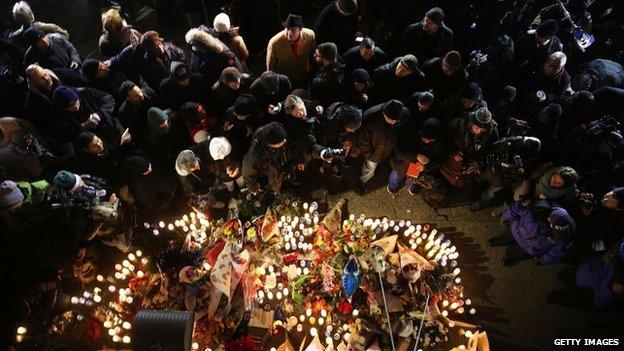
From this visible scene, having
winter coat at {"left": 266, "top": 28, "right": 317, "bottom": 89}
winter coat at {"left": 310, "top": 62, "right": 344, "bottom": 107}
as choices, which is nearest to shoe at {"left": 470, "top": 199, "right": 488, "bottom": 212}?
winter coat at {"left": 310, "top": 62, "right": 344, "bottom": 107}

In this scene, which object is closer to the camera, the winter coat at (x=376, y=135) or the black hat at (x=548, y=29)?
the winter coat at (x=376, y=135)

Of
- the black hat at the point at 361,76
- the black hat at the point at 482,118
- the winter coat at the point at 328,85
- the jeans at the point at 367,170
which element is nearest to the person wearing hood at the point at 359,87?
the black hat at the point at 361,76

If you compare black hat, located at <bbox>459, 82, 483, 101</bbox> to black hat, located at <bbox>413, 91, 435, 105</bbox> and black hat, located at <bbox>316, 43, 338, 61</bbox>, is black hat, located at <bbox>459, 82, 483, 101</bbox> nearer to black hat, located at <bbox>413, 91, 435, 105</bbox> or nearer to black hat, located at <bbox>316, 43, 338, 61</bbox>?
black hat, located at <bbox>413, 91, 435, 105</bbox>

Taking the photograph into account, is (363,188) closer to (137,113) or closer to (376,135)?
(376,135)

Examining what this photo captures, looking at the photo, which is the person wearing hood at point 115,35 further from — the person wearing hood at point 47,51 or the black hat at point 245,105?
the black hat at point 245,105

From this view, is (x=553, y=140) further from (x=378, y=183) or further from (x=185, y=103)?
(x=185, y=103)

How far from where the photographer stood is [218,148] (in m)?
5.20

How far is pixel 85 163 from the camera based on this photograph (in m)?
5.49

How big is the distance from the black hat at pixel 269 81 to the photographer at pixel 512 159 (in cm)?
334

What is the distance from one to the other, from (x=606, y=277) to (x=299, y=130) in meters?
4.84

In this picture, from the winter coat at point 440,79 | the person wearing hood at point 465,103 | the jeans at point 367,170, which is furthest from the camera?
the jeans at point 367,170

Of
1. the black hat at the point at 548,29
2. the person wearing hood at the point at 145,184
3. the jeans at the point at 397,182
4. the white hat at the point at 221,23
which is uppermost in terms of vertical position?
the white hat at the point at 221,23

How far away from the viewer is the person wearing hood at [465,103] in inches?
219

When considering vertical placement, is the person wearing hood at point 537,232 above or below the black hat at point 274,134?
below
